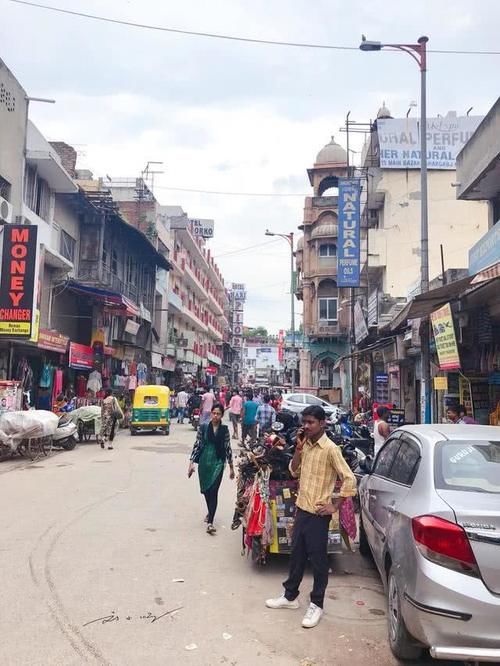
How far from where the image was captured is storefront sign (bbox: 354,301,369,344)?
25.3 m

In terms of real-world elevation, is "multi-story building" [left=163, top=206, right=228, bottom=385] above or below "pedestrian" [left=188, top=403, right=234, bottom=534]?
above

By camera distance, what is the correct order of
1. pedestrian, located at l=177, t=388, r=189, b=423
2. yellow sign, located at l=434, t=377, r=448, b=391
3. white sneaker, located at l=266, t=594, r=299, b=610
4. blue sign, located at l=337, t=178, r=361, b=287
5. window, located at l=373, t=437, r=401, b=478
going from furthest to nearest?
1. pedestrian, located at l=177, t=388, r=189, b=423
2. blue sign, located at l=337, t=178, r=361, b=287
3. yellow sign, located at l=434, t=377, r=448, b=391
4. window, located at l=373, t=437, r=401, b=478
5. white sneaker, located at l=266, t=594, r=299, b=610

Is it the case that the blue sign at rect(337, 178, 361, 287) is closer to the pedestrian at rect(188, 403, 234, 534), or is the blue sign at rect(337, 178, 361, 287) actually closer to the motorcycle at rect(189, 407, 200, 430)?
the motorcycle at rect(189, 407, 200, 430)

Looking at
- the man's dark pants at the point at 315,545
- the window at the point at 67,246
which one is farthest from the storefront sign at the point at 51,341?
the man's dark pants at the point at 315,545

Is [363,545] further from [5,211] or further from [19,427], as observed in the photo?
Answer: [5,211]

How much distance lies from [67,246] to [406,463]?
22.3m

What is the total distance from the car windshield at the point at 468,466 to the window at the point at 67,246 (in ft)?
71.4

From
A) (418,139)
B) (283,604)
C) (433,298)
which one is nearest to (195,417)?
(433,298)

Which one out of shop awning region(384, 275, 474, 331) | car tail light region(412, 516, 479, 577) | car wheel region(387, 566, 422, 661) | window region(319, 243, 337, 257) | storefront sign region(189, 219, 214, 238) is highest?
storefront sign region(189, 219, 214, 238)

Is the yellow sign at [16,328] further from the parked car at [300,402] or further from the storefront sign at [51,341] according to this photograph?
the parked car at [300,402]

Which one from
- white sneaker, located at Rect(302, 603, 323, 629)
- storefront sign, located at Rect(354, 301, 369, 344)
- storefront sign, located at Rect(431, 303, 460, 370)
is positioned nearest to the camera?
white sneaker, located at Rect(302, 603, 323, 629)

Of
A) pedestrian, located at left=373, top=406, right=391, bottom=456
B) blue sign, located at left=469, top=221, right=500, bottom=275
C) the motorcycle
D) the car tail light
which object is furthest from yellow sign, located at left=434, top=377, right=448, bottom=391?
the motorcycle

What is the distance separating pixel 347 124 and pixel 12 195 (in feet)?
62.5

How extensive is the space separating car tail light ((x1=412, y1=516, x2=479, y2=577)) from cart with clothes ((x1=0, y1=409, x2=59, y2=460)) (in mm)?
12430
